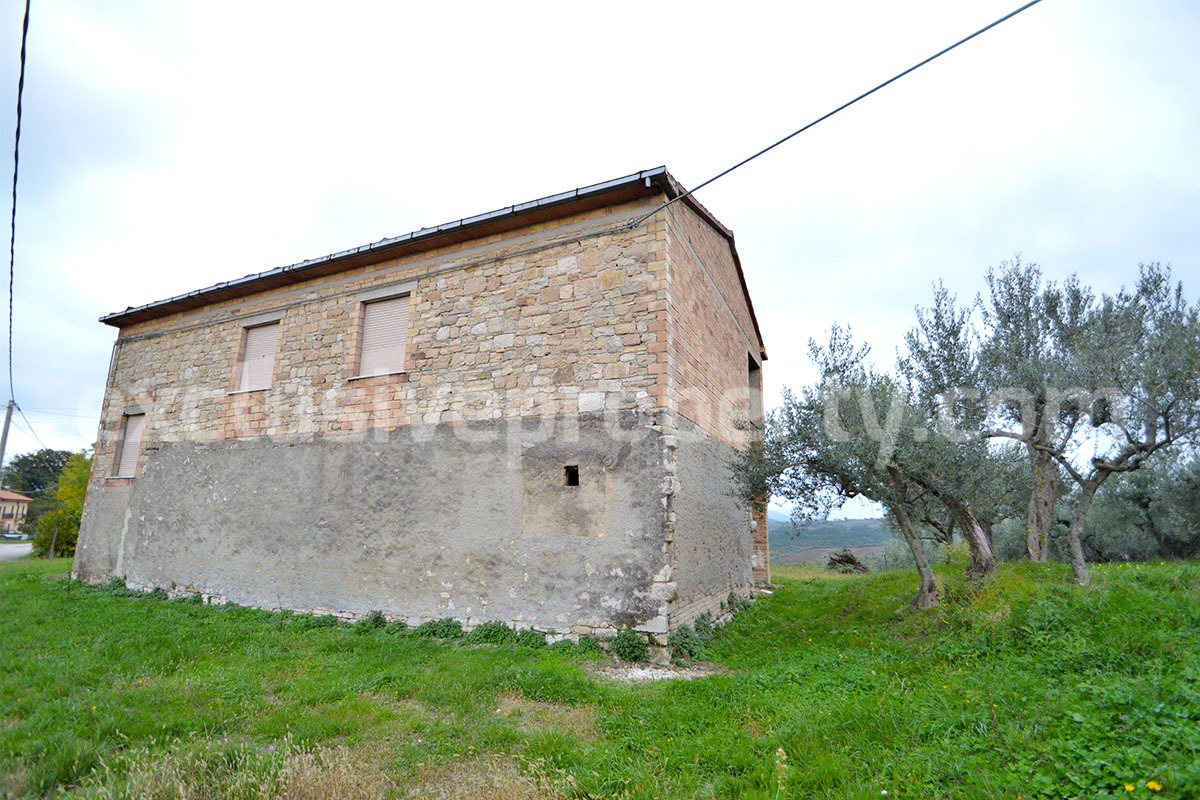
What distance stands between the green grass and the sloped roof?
5.41 m

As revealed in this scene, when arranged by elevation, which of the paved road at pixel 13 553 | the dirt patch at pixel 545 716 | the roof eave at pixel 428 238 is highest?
the roof eave at pixel 428 238

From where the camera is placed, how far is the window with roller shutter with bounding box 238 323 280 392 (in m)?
10.1

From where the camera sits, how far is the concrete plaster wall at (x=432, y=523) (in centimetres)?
680

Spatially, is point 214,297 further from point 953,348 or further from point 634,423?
point 953,348

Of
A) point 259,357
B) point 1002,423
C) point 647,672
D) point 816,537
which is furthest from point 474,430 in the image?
point 816,537

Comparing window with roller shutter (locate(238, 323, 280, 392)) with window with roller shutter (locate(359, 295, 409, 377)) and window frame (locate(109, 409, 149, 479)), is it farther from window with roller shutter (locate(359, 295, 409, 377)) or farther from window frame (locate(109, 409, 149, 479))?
window frame (locate(109, 409, 149, 479))

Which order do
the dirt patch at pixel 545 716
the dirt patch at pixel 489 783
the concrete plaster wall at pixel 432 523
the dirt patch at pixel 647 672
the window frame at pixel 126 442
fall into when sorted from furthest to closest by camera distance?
the window frame at pixel 126 442 → the concrete plaster wall at pixel 432 523 → the dirt patch at pixel 647 672 → the dirt patch at pixel 545 716 → the dirt patch at pixel 489 783

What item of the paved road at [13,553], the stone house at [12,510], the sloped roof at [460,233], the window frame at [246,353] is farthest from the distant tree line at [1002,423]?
the stone house at [12,510]

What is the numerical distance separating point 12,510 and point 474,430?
75225 mm

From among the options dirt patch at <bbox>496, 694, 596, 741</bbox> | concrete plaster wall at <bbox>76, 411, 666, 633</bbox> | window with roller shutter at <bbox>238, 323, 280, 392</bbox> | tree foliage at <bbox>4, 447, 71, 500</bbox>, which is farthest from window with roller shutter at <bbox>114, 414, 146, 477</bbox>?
tree foliage at <bbox>4, 447, 71, 500</bbox>

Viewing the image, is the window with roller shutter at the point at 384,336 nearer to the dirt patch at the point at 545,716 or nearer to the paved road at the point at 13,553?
the dirt patch at the point at 545,716

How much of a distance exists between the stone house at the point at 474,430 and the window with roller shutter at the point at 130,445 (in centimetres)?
67

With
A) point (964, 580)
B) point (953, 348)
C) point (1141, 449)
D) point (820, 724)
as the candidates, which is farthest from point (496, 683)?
point (953, 348)

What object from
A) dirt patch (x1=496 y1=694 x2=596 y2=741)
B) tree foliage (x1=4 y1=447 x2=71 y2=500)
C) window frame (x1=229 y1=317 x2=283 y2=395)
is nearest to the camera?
dirt patch (x1=496 y1=694 x2=596 y2=741)
